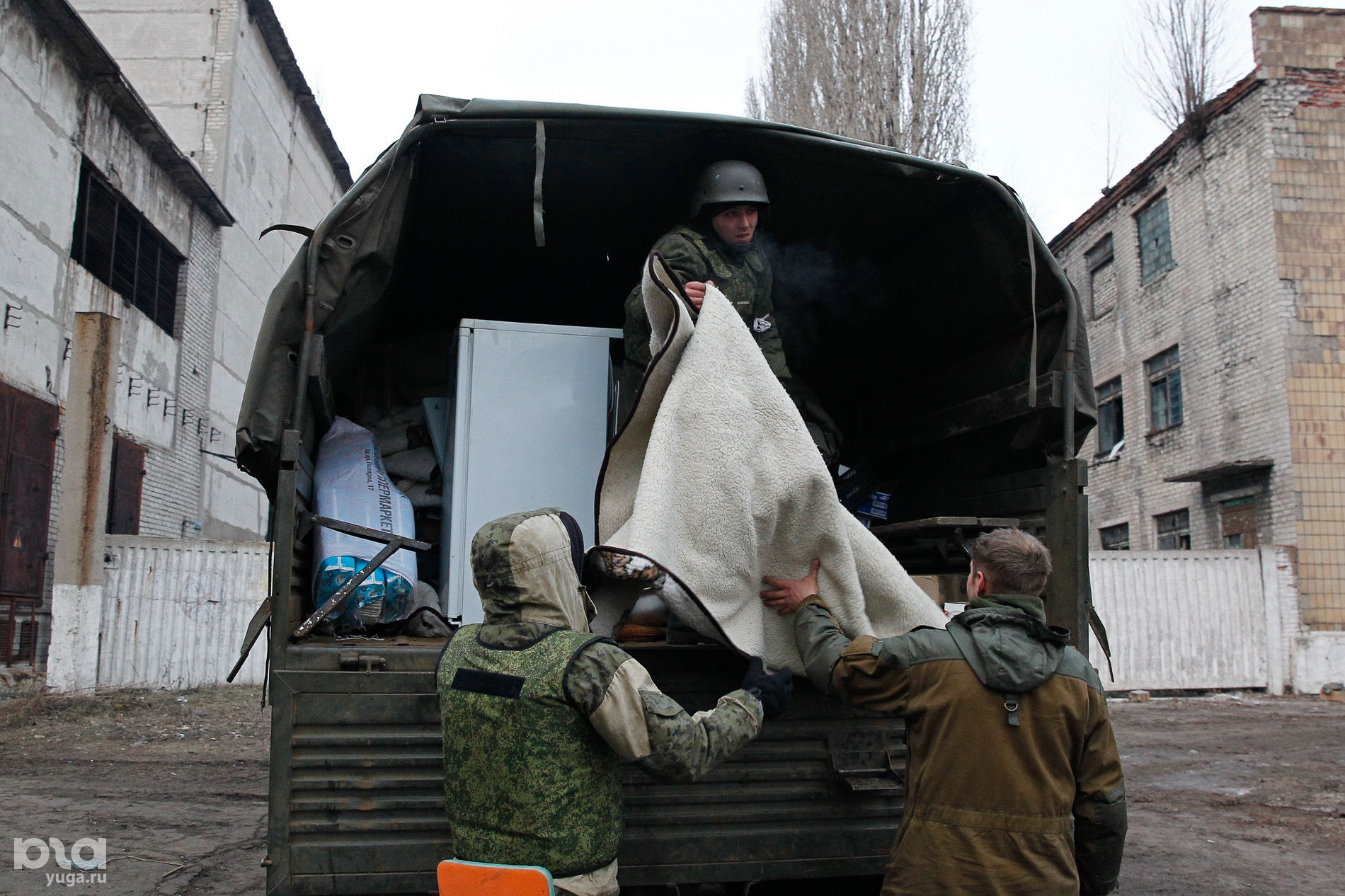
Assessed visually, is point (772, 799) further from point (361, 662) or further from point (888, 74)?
point (888, 74)

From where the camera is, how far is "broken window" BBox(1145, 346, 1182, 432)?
59.0 feet

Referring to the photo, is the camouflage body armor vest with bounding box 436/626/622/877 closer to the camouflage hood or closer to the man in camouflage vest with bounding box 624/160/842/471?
the camouflage hood

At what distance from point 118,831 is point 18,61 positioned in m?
8.96

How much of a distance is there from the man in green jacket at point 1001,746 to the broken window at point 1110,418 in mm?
18891

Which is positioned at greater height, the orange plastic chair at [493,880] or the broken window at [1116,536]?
the broken window at [1116,536]

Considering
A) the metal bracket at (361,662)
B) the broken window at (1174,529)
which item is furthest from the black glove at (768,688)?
the broken window at (1174,529)

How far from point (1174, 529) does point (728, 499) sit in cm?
1772

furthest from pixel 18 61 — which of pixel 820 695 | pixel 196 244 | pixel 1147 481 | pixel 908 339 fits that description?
pixel 1147 481

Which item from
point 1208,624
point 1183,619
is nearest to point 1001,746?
point 1183,619

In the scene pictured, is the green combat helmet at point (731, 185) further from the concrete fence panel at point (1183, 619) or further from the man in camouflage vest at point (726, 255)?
the concrete fence panel at point (1183, 619)

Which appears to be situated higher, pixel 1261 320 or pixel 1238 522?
pixel 1261 320

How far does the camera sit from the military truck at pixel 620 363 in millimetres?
2758

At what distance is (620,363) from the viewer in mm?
4449

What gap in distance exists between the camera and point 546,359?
416 cm
